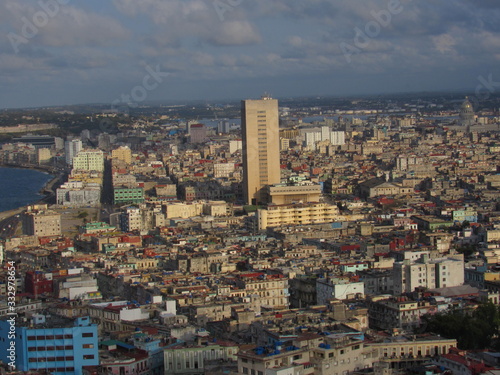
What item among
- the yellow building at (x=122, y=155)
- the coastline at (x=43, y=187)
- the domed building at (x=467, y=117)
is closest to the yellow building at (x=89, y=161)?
the yellow building at (x=122, y=155)

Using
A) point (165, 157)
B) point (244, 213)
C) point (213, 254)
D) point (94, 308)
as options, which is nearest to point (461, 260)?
point (213, 254)

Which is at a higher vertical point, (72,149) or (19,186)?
(72,149)

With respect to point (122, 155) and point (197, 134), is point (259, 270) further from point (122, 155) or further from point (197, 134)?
point (197, 134)

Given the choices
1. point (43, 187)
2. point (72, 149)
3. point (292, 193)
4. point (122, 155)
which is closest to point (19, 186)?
point (43, 187)

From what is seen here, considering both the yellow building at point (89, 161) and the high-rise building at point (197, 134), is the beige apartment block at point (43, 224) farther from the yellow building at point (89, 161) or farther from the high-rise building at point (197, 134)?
the high-rise building at point (197, 134)

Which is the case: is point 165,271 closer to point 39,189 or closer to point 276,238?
point 276,238
